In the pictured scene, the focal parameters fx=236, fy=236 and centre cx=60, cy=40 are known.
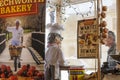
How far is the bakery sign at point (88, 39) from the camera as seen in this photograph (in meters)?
2.43

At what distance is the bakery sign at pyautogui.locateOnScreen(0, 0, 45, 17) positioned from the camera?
2.79 meters

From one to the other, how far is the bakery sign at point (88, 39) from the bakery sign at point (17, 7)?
58cm

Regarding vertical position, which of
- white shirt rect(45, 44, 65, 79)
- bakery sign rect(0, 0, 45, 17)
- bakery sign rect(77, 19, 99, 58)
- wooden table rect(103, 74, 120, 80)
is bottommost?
wooden table rect(103, 74, 120, 80)

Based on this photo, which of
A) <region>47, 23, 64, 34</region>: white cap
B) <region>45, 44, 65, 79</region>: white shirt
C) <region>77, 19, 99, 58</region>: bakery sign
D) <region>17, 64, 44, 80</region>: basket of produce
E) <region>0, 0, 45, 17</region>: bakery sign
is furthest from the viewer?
<region>47, 23, 64, 34</region>: white cap

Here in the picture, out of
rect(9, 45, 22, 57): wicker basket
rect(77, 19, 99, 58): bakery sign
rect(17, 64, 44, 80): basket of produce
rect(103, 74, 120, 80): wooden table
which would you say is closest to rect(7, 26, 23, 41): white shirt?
rect(9, 45, 22, 57): wicker basket

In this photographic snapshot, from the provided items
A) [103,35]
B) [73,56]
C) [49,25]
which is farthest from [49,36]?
[103,35]

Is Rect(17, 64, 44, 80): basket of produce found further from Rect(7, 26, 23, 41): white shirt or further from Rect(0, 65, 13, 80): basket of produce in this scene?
Rect(7, 26, 23, 41): white shirt

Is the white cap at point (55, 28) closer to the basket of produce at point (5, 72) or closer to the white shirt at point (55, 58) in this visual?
the white shirt at point (55, 58)

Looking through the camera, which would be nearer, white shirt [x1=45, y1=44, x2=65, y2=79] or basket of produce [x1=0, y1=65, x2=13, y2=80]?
basket of produce [x1=0, y1=65, x2=13, y2=80]

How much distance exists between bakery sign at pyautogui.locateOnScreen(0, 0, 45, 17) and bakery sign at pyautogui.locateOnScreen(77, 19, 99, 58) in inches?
22.8

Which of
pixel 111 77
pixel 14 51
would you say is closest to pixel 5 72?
pixel 14 51

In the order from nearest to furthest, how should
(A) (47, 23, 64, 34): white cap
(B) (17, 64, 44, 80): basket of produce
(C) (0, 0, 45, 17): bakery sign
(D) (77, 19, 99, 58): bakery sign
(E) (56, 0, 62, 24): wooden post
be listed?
1. (D) (77, 19, 99, 58): bakery sign
2. (B) (17, 64, 44, 80): basket of produce
3. (C) (0, 0, 45, 17): bakery sign
4. (A) (47, 23, 64, 34): white cap
5. (E) (56, 0, 62, 24): wooden post

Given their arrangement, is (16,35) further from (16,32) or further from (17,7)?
(17,7)

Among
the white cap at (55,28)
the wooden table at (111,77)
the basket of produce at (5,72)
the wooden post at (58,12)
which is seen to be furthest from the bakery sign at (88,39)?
the wooden post at (58,12)
